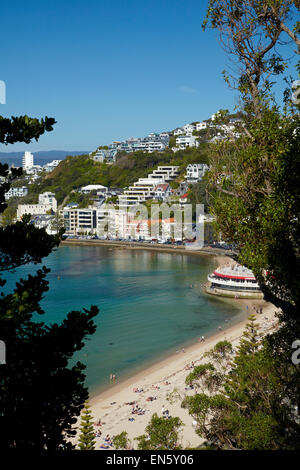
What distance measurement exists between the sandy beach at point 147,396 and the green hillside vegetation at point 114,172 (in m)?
59.5

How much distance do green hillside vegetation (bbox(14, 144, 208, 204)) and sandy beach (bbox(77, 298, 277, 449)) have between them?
5946cm

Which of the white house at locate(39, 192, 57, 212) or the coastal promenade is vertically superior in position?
the white house at locate(39, 192, 57, 212)

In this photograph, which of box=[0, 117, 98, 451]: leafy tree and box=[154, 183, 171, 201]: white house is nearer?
box=[0, 117, 98, 451]: leafy tree

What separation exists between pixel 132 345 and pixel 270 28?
16521 millimetres

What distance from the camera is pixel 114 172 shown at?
294ft

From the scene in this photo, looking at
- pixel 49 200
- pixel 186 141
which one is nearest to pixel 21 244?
pixel 49 200

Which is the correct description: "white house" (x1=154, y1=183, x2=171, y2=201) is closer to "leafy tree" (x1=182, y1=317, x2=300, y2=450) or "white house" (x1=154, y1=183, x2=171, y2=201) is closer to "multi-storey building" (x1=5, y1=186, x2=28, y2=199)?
"multi-storey building" (x1=5, y1=186, x2=28, y2=199)

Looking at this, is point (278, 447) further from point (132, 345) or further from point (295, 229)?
point (132, 345)

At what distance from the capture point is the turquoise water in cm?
1933

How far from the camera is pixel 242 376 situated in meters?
A: 9.99

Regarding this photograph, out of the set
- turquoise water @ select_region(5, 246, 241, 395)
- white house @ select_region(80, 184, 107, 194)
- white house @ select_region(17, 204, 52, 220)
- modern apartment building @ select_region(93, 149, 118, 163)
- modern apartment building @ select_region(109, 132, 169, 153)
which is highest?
modern apartment building @ select_region(109, 132, 169, 153)

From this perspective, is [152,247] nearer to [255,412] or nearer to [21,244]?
[255,412]

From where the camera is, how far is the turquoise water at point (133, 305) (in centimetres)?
1933

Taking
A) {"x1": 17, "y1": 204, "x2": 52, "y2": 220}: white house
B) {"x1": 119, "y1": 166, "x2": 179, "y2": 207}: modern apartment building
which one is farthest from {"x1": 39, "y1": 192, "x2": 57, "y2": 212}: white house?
{"x1": 119, "y1": 166, "x2": 179, "y2": 207}: modern apartment building
